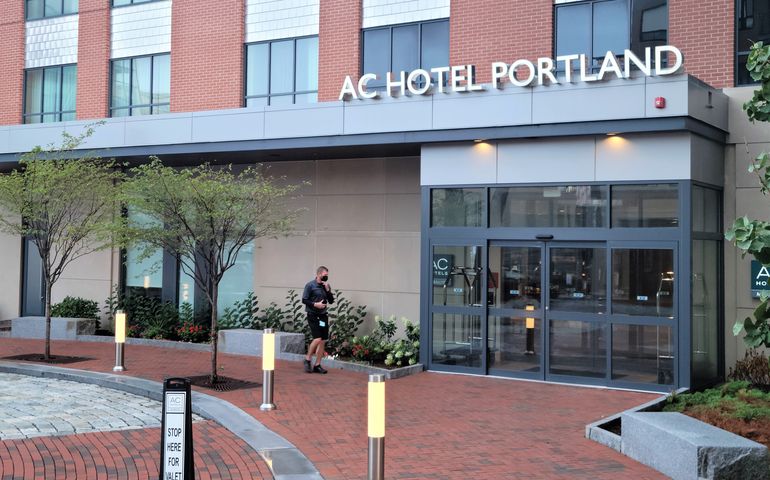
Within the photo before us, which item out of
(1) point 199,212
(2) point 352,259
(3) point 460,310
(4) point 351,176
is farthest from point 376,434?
(4) point 351,176

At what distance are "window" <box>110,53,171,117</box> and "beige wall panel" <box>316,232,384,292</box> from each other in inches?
221

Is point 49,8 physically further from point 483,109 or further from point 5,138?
point 483,109

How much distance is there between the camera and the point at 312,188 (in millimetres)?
17812

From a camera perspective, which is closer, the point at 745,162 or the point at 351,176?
the point at 745,162

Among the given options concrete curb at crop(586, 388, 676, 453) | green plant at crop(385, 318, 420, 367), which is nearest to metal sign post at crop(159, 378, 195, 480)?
concrete curb at crop(586, 388, 676, 453)

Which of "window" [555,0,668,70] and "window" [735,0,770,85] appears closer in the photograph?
"window" [735,0,770,85]

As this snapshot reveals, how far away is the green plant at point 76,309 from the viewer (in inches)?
778

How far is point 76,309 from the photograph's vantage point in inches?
779

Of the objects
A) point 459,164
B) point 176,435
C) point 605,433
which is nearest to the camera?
point 176,435

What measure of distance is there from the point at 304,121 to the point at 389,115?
1895mm

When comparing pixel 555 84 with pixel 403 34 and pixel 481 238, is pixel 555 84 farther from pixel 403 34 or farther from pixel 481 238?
pixel 403 34

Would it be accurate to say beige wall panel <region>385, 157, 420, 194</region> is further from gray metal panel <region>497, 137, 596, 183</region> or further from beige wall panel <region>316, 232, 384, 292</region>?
gray metal panel <region>497, 137, 596, 183</region>

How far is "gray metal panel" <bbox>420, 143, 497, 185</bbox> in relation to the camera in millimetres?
13711

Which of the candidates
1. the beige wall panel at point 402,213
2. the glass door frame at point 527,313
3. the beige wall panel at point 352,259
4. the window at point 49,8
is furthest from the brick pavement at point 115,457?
the window at point 49,8
